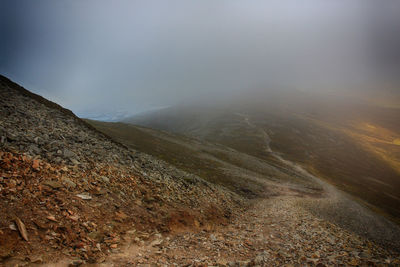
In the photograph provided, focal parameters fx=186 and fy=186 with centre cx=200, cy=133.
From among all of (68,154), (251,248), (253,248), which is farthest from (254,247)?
(68,154)

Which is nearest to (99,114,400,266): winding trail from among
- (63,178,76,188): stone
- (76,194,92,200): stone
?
(76,194,92,200): stone

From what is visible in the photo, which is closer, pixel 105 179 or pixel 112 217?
pixel 112 217

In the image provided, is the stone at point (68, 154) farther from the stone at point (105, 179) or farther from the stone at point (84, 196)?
the stone at point (84, 196)

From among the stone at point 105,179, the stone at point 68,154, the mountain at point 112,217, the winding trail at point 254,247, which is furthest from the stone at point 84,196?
the stone at point 68,154

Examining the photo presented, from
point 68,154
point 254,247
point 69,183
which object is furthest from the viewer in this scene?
point 68,154

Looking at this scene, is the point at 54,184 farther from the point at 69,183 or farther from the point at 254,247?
the point at 254,247

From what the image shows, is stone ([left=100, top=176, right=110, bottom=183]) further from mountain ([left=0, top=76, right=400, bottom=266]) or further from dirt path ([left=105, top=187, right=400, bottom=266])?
dirt path ([left=105, top=187, right=400, bottom=266])

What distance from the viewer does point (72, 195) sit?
45.3 ft

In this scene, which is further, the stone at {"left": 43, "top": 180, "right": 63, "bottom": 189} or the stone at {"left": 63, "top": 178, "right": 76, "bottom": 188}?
the stone at {"left": 63, "top": 178, "right": 76, "bottom": 188}

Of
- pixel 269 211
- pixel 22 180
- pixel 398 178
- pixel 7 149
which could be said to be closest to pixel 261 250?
pixel 269 211

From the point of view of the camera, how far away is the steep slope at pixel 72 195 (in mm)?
10148

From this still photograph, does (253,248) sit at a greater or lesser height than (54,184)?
lesser

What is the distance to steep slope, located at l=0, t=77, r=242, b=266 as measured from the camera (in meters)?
10.1

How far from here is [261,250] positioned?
53.4 feet
